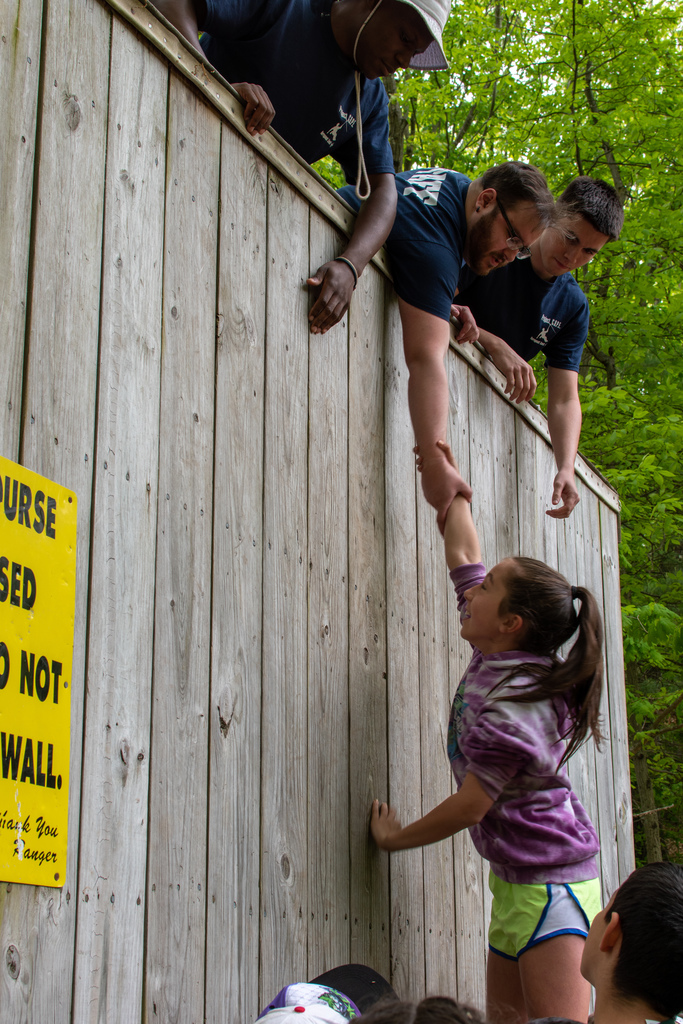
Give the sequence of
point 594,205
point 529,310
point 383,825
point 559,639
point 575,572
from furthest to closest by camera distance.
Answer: point 575,572 < point 529,310 < point 594,205 < point 383,825 < point 559,639

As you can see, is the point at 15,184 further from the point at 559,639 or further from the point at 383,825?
the point at 383,825

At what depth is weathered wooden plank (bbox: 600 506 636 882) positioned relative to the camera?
4.16m

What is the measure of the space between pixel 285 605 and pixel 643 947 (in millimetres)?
941

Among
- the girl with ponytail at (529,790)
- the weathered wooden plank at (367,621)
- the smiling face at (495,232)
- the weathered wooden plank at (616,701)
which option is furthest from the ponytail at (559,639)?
the weathered wooden plank at (616,701)

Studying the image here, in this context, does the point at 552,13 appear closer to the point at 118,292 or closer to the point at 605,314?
the point at 605,314

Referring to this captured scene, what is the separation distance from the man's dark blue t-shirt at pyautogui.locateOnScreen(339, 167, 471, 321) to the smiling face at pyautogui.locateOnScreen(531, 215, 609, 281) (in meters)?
0.63

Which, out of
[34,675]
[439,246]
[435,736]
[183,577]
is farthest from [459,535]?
[34,675]

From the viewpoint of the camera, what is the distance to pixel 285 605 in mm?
2078

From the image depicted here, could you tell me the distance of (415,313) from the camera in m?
2.72

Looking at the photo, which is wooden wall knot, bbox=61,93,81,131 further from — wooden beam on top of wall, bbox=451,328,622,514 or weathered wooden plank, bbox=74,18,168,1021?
wooden beam on top of wall, bbox=451,328,622,514

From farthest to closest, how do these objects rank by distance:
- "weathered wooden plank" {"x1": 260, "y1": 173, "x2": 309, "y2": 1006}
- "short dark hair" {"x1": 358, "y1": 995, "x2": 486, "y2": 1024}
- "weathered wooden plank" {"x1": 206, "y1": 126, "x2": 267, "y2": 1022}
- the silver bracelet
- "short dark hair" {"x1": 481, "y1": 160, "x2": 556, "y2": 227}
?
"short dark hair" {"x1": 481, "y1": 160, "x2": 556, "y2": 227}
the silver bracelet
"weathered wooden plank" {"x1": 260, "y1": 173, "x2": 309, "y2": 1006}
"weathered wooden plank" {"x1": 206, "y1": 126, "x2": 267, "y2": 1022}
"short dark hair" {"x1": 358, "y1": 995, "x2": 486, "y2": 1024}

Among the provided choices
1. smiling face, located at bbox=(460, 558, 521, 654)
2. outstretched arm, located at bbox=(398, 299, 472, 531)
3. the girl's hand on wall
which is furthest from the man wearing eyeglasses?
the girl's hand on wall

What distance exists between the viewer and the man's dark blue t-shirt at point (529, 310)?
11.5 ft

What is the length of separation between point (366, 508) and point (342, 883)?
915mm
